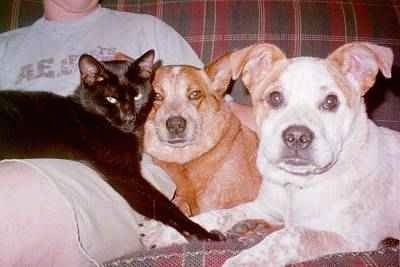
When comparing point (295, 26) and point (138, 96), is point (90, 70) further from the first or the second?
point (295, 26)

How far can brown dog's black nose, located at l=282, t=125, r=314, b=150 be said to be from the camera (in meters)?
2.20

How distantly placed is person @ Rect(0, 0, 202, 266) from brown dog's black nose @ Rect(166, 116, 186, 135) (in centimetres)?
20

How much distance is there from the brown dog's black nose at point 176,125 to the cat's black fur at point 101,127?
0.45 feet

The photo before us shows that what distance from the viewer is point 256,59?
2559 mm

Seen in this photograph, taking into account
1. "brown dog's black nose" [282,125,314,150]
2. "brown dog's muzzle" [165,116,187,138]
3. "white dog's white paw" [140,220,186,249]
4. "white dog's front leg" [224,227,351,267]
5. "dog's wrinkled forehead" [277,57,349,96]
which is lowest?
"white dog's white paw" [140,220,186,249]

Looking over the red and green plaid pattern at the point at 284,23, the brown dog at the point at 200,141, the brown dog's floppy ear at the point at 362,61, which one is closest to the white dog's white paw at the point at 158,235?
the brown dog at the point at 200,141

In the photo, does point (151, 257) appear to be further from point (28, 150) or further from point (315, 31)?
point (315, 31)

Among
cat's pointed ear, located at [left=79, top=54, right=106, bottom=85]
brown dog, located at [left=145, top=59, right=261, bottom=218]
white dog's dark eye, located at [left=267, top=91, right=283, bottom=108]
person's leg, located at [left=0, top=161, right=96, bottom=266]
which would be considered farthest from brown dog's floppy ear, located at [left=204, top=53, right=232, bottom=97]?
person's leg, located at [left=0, top=161, right=96, bottom=266]

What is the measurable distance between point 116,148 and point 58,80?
0.74 m

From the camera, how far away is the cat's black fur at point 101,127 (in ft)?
7.68

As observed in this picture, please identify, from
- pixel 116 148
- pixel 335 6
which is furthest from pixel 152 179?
pixel 335 6

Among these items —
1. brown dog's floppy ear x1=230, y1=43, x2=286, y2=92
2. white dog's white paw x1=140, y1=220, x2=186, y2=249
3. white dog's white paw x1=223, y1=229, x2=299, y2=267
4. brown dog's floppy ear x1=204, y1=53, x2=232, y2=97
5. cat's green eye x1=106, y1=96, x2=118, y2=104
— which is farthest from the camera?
brown dog's floppy ear x1=204, y1=53, x2=232, y2=97

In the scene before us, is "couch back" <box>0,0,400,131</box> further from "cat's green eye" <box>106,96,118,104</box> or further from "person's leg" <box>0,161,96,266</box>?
"person's leg" <box>0,161,96,266</box>

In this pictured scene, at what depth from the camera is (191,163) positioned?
3031mm
